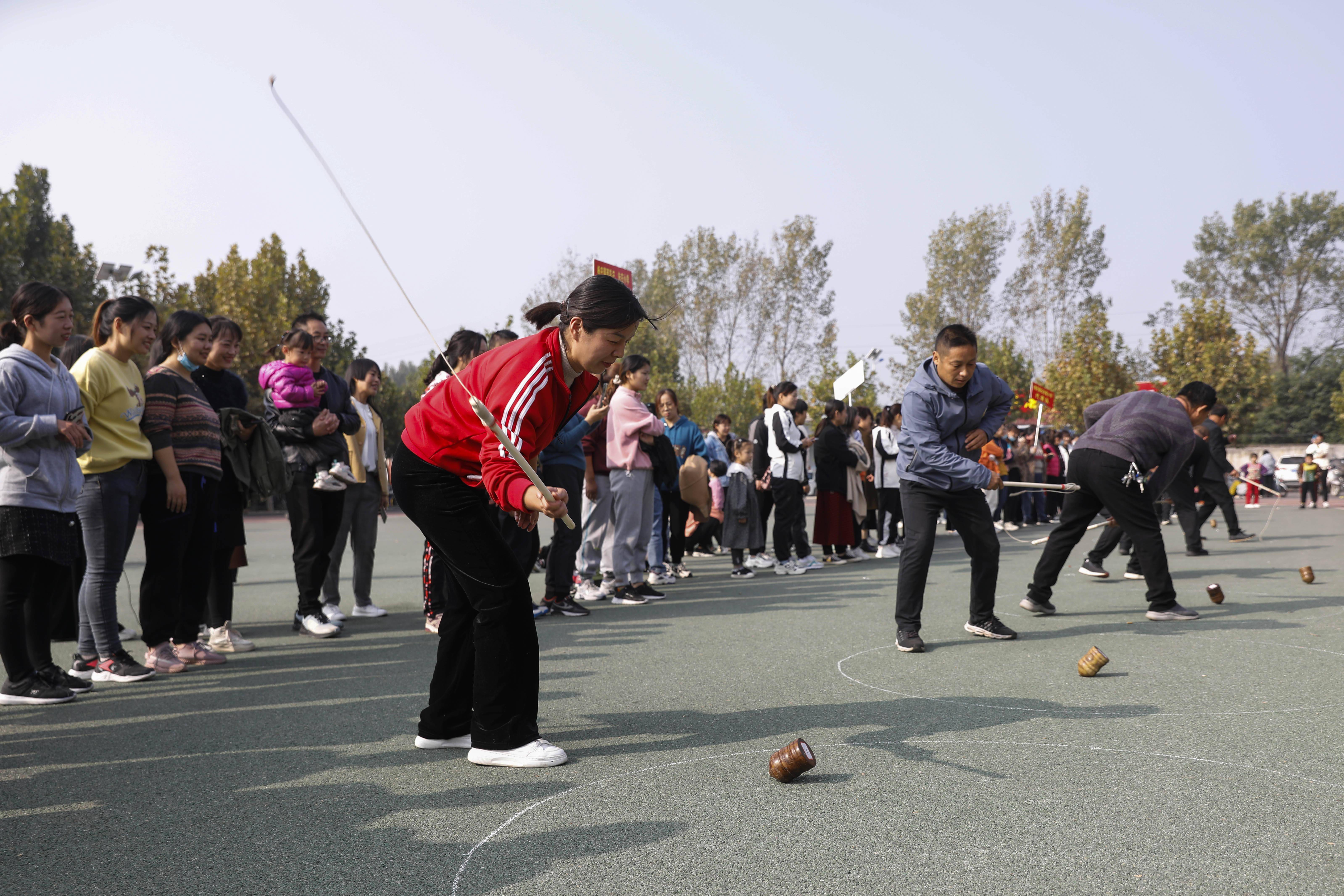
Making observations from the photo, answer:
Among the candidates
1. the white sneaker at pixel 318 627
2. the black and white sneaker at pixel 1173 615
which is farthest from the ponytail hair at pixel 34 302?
the black and white sneaker at pixel 1173 615

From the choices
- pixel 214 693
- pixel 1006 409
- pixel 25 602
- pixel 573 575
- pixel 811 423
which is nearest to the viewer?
pixel 25 602

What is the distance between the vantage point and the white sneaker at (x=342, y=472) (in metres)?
6.71

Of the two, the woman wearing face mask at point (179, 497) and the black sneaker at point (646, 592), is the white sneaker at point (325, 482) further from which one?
the black sneaker at point (646, 592)

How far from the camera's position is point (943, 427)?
6184mm

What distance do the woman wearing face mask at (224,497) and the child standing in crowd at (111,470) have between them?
0.64 metres

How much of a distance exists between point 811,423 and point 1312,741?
115 ft

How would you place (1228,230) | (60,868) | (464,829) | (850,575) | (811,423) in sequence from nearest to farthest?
(60,868) → (464,829) → (850,575) → (811,423) → (1228,230)

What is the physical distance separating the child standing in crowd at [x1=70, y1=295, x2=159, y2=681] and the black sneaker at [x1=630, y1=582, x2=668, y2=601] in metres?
4.08

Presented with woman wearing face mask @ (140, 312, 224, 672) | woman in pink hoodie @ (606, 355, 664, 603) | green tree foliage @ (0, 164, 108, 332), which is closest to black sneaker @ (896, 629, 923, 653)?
woman in pink hoodie @ (606, 355, 664, 603)

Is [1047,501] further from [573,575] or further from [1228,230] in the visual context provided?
[1228,230]

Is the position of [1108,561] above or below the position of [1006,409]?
below

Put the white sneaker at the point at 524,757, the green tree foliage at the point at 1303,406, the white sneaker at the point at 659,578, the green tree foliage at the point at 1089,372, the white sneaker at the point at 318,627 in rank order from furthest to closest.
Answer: the green tree foliage at the point at 1303,406, the green tree foliage at the point at 1089,372, the white sneaker at the point at 659,578, the white sneaker at the point at 318,627, the white sneaker at the point at 524,757

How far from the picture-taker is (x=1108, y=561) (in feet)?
36.6

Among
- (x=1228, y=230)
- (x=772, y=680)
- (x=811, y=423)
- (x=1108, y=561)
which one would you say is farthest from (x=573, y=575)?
(x=1228, y=230)
